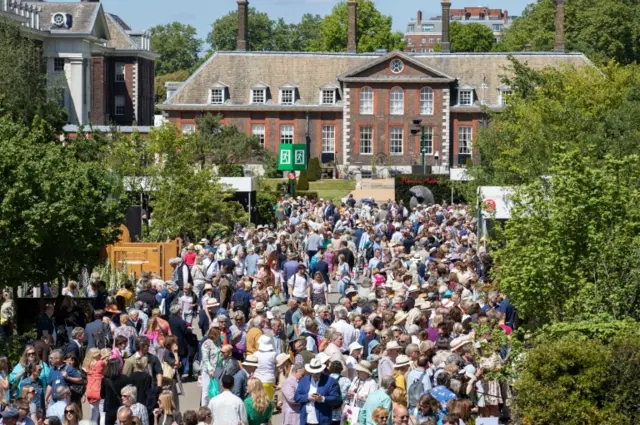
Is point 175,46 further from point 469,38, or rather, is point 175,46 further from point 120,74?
point 120,74

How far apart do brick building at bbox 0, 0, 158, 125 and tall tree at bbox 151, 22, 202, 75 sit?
6288cm

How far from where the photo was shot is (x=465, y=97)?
88.5 m

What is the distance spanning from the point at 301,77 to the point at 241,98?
3962 mm

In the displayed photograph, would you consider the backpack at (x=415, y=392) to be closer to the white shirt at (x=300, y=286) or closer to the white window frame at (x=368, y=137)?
the white shirt at (x=300, y=286)

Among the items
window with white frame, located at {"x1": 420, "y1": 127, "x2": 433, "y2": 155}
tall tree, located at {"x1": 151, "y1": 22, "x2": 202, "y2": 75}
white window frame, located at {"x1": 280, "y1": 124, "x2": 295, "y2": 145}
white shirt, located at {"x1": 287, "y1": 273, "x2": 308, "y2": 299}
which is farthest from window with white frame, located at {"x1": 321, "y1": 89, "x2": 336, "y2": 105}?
tall tree, located at {"x1": 151, "y1": 22, "x2": 202, "y2": 75}

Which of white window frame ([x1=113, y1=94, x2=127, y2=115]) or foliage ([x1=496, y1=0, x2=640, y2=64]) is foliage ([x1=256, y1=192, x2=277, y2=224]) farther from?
Answer: white window frame ([x1=113, y1=94, x2=127, y2=115])

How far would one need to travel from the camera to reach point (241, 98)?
88.8m

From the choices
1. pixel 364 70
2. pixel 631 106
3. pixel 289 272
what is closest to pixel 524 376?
pixel 289 272

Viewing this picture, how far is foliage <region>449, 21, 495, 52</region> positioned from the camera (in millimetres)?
138225

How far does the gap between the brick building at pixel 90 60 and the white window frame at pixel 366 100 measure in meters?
16.7

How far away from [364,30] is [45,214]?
103785 millimetres

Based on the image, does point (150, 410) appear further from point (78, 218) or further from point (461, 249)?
point (461, 249)

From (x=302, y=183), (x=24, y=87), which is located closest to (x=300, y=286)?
(x=24, y=87)

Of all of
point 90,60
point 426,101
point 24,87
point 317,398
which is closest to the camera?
point 317,398
